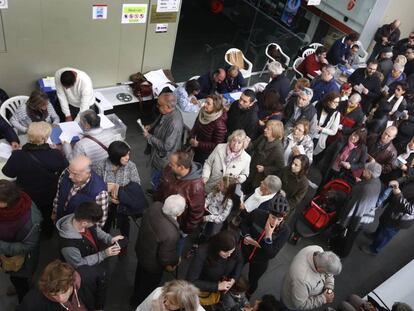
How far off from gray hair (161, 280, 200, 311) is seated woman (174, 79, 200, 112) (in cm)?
321

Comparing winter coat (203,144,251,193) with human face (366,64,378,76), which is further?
human face (366,64,378,76)

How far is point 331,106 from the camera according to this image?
17.9ft

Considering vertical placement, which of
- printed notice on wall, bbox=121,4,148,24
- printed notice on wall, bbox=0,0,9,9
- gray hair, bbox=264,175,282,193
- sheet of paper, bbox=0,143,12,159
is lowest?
sheet of paper, bbox=0,143,12,159

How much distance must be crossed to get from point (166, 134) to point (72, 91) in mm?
1492

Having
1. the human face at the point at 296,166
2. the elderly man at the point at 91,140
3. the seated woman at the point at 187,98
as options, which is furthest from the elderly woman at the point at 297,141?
the elderly man at the point at 91,140

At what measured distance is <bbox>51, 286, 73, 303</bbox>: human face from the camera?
246cm

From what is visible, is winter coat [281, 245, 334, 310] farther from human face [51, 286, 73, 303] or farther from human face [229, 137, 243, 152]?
human face [51, 286, 73, 303]

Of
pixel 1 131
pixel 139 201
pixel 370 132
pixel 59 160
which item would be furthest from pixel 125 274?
pixel 370 132

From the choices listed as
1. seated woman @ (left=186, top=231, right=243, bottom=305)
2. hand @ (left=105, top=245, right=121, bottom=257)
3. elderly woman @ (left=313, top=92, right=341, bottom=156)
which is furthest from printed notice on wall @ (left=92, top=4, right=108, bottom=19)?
seated woman @ (left=186, top=231, right=243, bottom=305)

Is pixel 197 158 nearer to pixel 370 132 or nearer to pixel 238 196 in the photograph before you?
pixel 238 196

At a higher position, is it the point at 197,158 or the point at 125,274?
the point at 197,158

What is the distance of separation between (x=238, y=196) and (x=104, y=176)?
4.34ft

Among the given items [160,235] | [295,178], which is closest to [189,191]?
[160,235]

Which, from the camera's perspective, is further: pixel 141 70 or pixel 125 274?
pixel 141 70
